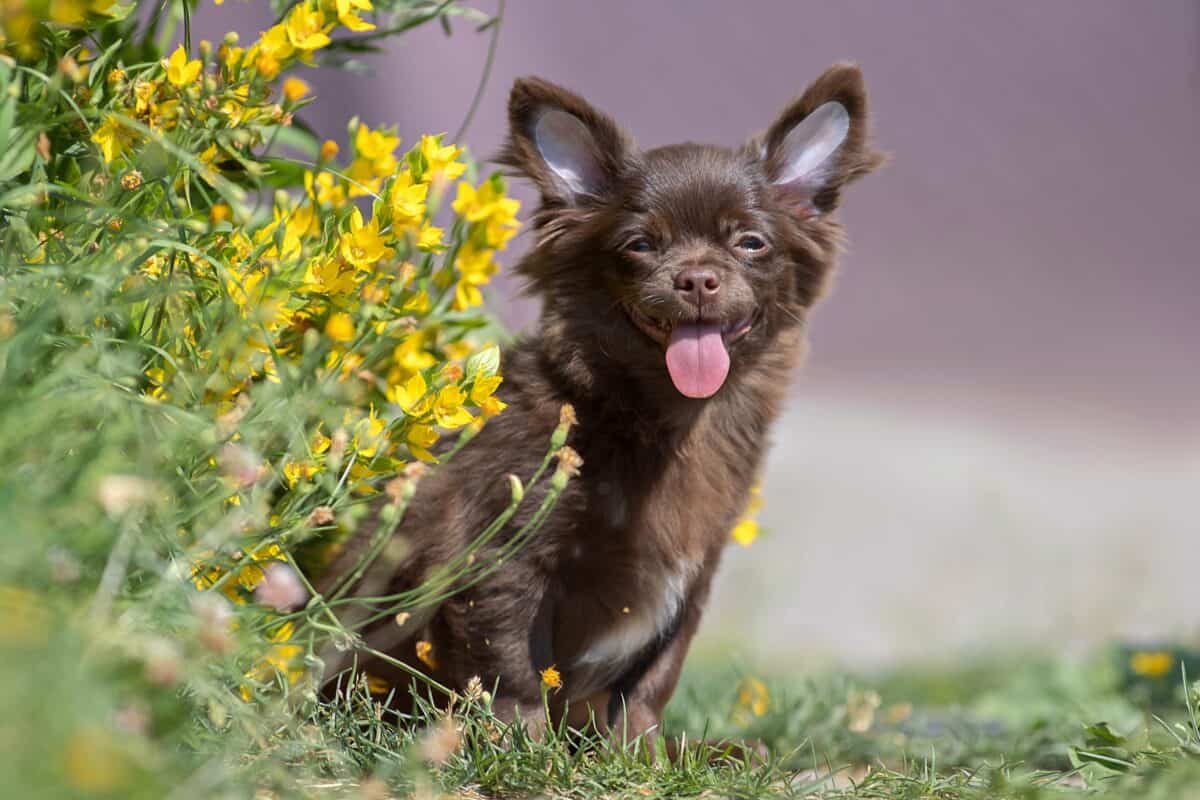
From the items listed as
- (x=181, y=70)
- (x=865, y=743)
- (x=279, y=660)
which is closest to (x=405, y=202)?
(x=181, y=70)

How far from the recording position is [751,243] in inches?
108

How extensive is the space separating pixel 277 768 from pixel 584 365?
1442 mm

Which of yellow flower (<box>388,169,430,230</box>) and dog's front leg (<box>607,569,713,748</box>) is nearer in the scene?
yellow flower (<box>388,169,430,230</box>)

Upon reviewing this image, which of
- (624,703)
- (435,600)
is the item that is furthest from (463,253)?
(624,703)

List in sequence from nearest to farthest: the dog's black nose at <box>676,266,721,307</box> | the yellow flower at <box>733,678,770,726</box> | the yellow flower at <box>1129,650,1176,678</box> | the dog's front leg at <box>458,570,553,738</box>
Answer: the dog's front leg at <box>458,570,553,738</box>
the dog's black nose at <box>676,266,721,307</box>
the yellow flower at <box>733,678,770,726</box>
the yellow flower at <box>1129,650,1176,678</box>

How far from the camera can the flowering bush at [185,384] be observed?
3.92ft

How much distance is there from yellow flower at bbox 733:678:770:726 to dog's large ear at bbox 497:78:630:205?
4.83 feet

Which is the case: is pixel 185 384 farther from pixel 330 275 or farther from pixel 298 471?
pixel 330 275

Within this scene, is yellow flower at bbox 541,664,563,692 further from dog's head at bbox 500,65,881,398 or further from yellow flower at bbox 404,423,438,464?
dog's head at bbox 500,65,881,398

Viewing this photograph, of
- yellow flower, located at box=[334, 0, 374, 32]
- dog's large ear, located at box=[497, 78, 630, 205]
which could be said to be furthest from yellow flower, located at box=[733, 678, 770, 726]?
yellow flower, located at box=[334, 0, 374, 32]

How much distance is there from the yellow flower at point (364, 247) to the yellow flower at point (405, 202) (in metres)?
0.04

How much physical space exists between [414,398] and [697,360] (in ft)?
2.52

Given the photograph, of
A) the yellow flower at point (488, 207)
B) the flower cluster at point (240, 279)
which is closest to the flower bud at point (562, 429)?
the flower cluster at point (240, 279)

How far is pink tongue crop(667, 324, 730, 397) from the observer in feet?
8.27
